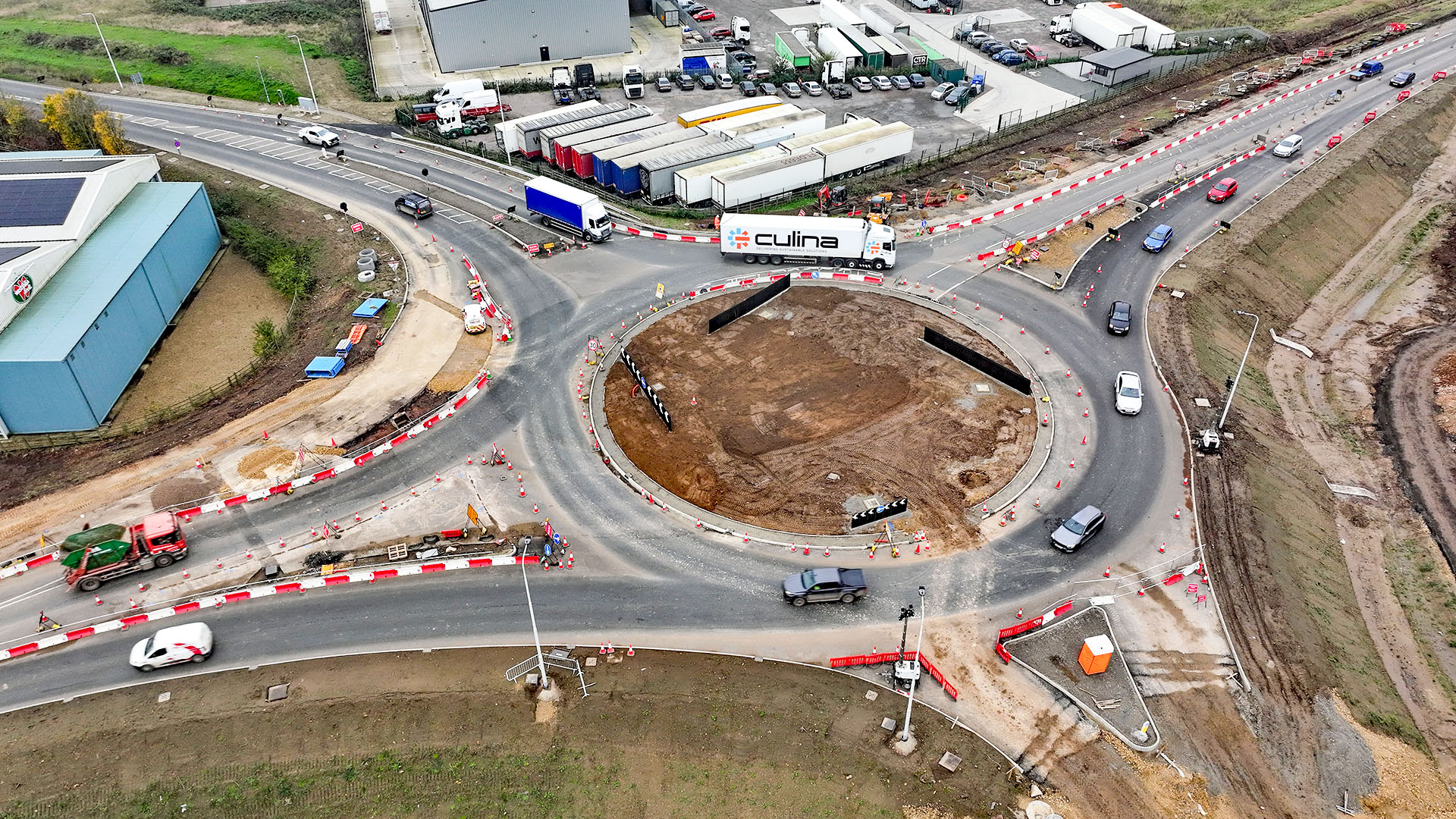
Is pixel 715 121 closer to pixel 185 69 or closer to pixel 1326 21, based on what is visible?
pixel 185 69

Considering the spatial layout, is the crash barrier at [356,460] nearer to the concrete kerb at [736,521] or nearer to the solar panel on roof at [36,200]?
the concrete kerb at [736,521]

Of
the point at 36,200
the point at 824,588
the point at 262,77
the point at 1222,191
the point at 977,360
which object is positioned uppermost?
the point at 262,77

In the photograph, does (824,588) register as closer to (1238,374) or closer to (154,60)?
(1238,374)

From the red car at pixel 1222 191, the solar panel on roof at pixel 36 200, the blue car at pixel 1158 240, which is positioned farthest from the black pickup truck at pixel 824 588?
the solar panel on roof at pixel 36 200

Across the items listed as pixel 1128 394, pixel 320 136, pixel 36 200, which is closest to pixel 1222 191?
pixel 1128 394

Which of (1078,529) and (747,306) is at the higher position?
(747,306)

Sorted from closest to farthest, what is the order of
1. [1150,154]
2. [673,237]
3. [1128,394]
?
[1128,394] < [673,237] < [1150,154]

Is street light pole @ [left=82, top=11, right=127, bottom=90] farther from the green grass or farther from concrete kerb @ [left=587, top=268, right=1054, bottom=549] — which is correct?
concrete kerb @ [left=587, top=268, right=1054, bottom=549]

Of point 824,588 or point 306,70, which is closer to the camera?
point 824,588
